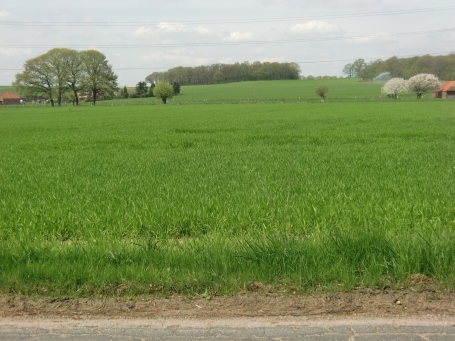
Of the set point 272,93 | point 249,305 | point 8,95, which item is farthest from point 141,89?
point 249,305

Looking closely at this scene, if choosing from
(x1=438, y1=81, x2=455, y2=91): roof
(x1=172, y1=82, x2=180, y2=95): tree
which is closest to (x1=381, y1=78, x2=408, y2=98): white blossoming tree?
(x1=438, y1=81, x2=455, y2=91): roof

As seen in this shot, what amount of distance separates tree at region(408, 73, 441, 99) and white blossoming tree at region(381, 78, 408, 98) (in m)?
1.13

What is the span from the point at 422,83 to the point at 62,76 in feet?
256

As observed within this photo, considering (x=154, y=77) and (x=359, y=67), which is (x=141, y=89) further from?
(x=359, y=67)

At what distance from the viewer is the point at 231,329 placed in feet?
13.0

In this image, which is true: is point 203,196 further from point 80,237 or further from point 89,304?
point 89,304

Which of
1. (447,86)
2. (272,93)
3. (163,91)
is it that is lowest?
(272,93)

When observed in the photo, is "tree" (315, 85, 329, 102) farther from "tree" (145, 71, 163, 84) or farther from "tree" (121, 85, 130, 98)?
"tree" (121, 85, 130, 98)

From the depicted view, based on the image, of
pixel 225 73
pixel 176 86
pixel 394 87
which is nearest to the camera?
pixel 394 87

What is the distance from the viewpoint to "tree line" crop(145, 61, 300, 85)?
10400 cm

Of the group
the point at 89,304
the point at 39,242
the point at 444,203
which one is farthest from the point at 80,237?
the point at 444,203

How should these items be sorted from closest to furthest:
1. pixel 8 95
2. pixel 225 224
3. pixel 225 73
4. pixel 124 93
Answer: pixel 225 224 → pixel 225 73 → pixel 124 93 → pixel 8 95

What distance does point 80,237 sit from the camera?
6766 millimetres

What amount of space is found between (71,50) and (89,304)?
119m
